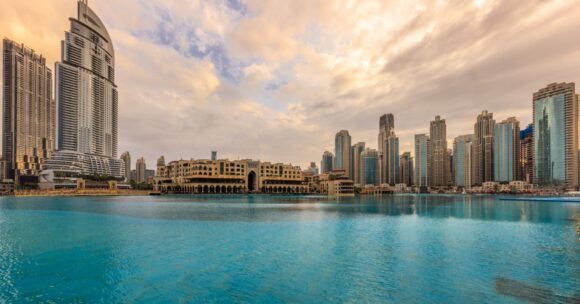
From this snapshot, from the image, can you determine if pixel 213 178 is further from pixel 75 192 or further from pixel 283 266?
pixel 283 266

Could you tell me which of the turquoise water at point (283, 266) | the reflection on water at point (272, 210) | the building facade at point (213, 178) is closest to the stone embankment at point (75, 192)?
the building facade at point (213, 178)

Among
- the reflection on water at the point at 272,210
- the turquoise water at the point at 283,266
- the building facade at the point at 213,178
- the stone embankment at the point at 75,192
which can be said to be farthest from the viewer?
the building facade at the point at 213,178

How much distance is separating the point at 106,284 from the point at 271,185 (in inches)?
7123

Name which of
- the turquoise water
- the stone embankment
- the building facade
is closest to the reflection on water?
the turquoise water

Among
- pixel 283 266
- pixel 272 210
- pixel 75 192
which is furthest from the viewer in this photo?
pixel 75 192

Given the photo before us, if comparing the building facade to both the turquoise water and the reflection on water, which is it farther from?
the turquoise water

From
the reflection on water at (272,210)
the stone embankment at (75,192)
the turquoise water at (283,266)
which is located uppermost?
the turquoise water at (283,266)

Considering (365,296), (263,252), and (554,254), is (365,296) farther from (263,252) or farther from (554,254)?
(554,254)

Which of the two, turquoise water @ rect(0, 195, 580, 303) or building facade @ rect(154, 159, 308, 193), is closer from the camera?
turquoise water @ rect(0, 195, 580, 303)

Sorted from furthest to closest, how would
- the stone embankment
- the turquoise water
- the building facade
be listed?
the building facade
the stone embankment
the turquoise water

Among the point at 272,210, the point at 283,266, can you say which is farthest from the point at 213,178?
the point at 283,266

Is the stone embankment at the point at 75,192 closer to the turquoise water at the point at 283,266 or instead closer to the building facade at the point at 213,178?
the building facade at the point at 213,178

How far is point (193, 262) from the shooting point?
23.9 metres

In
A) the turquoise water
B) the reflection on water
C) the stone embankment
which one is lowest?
the stone embankment
